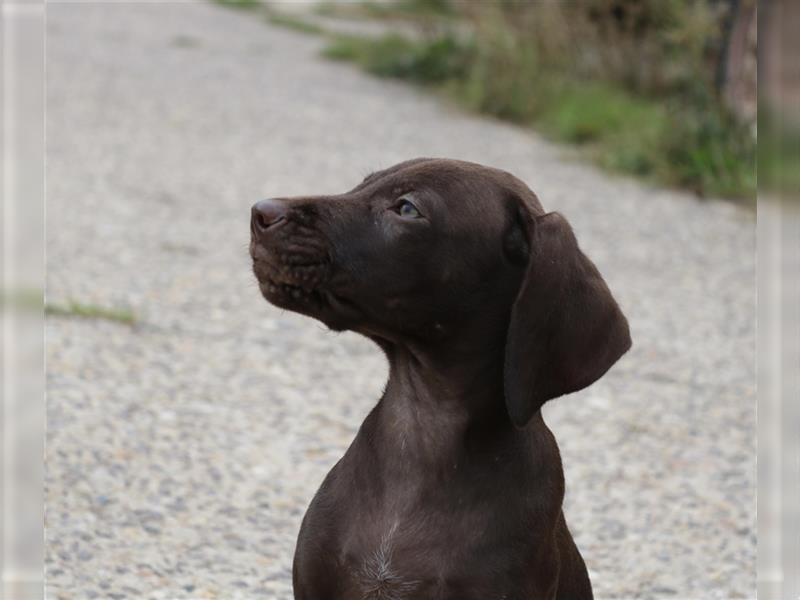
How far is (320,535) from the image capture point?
2783 millimetres

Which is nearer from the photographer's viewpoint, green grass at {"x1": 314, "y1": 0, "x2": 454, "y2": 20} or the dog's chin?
the dog's chin

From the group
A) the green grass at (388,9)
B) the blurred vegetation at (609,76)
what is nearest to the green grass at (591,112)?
the blurred vegetation at (609,76)

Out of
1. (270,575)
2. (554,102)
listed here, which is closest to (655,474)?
→ (270,575)

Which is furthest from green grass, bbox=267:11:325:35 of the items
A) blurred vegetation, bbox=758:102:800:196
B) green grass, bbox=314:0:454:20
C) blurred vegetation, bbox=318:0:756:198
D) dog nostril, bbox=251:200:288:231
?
blurred vegetation, bbox=758:102:800:196

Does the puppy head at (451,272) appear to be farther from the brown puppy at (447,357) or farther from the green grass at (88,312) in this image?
the green grass at (88,312)

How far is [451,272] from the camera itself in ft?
9.18

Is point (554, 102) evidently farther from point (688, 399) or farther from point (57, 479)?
point (57, 479)

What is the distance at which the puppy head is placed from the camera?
2.70 metres

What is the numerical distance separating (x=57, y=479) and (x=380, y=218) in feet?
7.31

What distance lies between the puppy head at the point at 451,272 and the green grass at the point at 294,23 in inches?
769

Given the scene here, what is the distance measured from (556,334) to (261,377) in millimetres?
3469

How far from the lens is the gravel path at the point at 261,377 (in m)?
4.38

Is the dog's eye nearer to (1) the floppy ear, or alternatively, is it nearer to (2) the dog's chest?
(1) the floppy ear

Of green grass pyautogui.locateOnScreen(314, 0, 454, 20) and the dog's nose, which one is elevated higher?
the dog's nose
